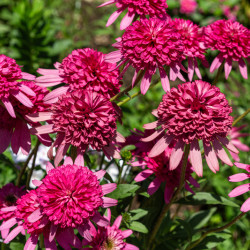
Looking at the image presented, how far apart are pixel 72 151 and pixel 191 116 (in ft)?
1.26

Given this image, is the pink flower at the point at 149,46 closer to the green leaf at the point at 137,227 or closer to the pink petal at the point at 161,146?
the pink petal at the point at 161,146

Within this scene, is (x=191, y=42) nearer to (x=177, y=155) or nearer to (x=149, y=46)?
(x=149, y=46)

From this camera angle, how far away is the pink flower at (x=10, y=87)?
100cm

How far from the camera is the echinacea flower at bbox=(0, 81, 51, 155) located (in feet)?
3.68

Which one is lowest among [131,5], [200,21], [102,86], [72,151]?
[72,151]

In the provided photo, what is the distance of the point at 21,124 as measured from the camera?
1188 millimetres

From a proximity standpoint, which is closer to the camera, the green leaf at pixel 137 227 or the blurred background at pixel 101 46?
the green leaf at pixel 137 227

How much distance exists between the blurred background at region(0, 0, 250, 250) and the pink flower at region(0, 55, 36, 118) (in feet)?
1.43

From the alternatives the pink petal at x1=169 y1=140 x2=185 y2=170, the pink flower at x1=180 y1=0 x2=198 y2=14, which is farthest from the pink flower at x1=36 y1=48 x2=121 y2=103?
the pink flower at x1=180 y1=0 x2=198 y2=14

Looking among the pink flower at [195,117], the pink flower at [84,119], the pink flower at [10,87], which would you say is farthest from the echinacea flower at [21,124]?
the pink flower at [195,117]

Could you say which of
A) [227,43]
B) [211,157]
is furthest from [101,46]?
[211,157]

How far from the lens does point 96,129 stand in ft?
3.11

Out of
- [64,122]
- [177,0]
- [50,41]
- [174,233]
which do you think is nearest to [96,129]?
[64,122]

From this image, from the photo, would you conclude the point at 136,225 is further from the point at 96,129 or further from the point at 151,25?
the point at 151,25
